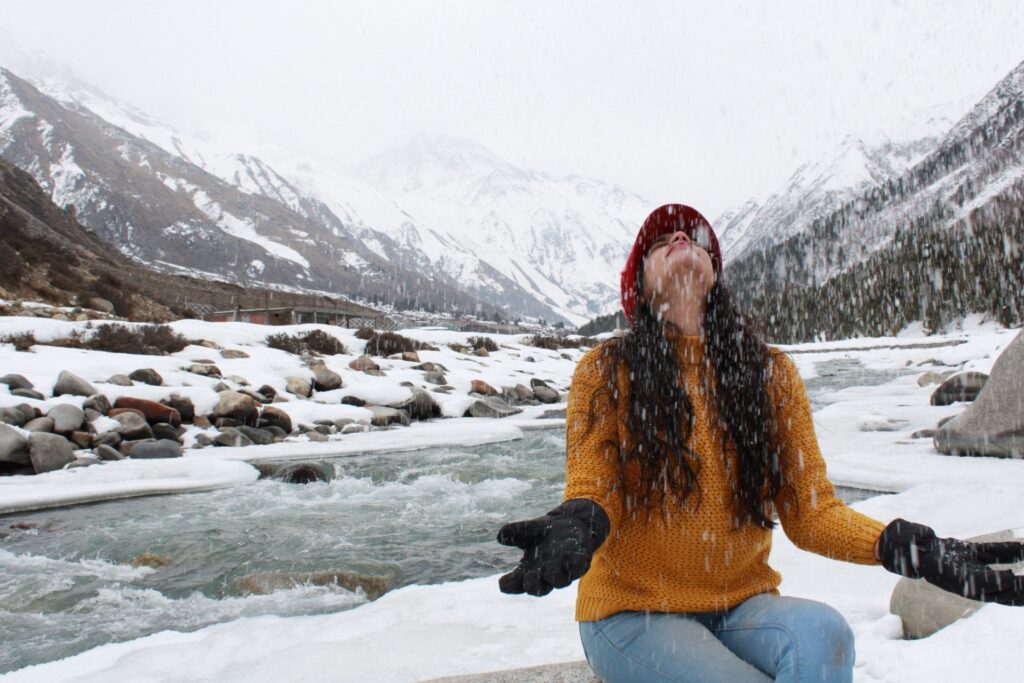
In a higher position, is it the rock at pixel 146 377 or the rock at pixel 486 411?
the rock at pixel 146 377

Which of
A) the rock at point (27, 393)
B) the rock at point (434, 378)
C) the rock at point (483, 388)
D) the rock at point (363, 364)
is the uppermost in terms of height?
the rock at point (363, 364)

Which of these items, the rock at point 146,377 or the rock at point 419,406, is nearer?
the rock at point 146,377

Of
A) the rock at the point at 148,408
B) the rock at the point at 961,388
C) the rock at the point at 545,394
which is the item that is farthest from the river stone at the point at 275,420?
the rock at the point at 961,388

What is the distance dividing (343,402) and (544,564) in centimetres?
1409

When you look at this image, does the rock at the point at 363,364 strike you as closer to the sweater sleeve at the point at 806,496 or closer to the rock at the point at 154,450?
the rock at the point at 154,450

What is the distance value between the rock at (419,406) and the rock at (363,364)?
307 cm

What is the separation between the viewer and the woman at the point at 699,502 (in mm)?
1694

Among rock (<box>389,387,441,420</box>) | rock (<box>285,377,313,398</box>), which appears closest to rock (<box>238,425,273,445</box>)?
rock (<box>285,377,313,398</box>)

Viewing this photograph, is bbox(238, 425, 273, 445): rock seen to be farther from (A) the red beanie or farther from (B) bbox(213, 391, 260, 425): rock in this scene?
(A) the red beanie

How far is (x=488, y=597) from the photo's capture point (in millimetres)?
4387

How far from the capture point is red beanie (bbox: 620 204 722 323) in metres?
2.20

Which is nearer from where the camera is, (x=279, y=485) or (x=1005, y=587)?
(x=1005, y=587)

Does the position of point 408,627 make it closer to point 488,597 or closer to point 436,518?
point 488,597

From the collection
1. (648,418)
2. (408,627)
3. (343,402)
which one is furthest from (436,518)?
(343,402)
